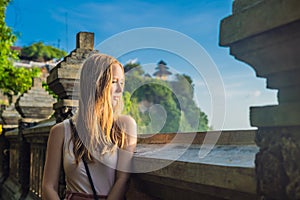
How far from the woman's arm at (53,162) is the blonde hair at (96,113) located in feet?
0.25

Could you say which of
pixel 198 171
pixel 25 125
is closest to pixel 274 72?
pixel 198 171

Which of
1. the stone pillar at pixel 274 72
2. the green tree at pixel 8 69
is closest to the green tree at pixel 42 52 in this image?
the green tree at pixel 8 69

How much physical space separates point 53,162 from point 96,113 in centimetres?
33

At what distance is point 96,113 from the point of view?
75.2 inches

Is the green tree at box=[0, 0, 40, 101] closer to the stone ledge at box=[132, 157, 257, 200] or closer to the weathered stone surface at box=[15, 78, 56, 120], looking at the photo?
the weathered stone surface at box=[15, 78, 56, 120]

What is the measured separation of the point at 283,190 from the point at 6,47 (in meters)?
15.8

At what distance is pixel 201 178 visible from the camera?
4.03 ft

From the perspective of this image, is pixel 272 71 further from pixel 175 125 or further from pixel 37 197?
pixel 37 197

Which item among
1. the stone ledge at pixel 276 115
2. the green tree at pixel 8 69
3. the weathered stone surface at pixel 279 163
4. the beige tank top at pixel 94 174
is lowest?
the beige tank top at pixel 94 174

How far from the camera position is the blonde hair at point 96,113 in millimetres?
1890

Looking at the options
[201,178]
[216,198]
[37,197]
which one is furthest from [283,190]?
[37,197]

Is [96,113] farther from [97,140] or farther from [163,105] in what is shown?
[163,105]

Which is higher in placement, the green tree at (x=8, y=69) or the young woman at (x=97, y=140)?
the green tree at (x=8, y=69)

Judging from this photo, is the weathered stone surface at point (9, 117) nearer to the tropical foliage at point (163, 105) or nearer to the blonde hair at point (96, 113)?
the tropical foliage at point (163, 105)
